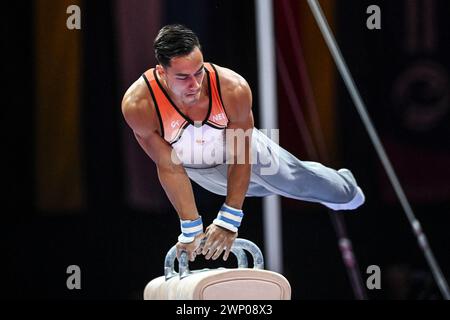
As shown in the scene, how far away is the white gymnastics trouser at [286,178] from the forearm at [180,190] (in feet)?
0.71

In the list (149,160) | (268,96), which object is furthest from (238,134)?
(149,160)

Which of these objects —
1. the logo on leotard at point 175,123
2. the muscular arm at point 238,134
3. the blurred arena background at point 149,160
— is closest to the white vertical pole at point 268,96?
the blurred arena background at point 149,160

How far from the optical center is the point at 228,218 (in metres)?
4.08

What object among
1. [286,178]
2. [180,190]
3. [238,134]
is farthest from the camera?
[286,178]

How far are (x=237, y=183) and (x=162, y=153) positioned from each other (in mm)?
366

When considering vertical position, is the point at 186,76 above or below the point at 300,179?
above

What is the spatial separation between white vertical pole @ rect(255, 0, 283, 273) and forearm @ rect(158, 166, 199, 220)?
0.97m

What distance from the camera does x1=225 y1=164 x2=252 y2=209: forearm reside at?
13.6 feet

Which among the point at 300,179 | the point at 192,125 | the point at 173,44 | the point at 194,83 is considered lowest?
the point at 300,179

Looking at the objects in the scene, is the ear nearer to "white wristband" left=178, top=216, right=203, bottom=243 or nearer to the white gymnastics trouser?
the white gymnastics trouser

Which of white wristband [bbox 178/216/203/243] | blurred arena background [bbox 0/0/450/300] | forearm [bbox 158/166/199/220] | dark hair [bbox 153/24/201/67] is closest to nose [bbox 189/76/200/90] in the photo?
dark hair [bbox 153/24/201/67]

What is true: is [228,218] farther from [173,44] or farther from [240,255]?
[173,44]

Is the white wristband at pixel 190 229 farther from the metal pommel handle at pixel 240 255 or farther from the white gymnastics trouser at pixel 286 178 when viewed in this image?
the white gymnastics trouser at pixel 286 178
